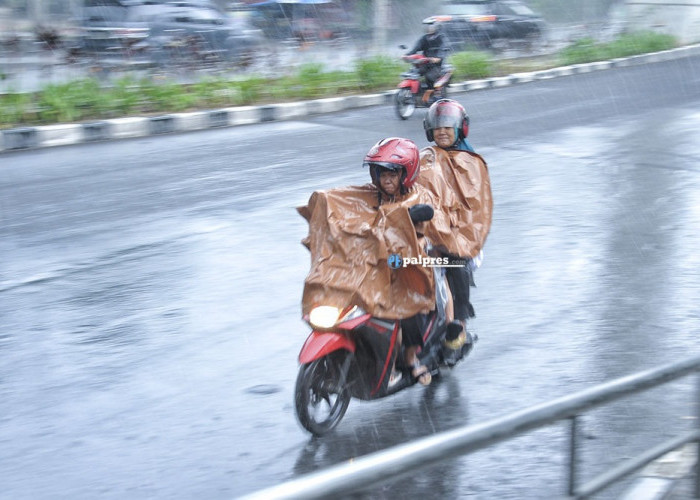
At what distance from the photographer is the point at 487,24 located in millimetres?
24344

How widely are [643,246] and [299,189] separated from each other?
3.58 metres

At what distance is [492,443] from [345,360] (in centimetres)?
218

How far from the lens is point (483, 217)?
4.93 m

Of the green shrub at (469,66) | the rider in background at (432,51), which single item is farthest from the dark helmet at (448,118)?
the green shrub at (469,66)

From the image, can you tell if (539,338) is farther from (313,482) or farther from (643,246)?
(313,482)

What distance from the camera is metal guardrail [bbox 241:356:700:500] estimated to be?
1.79 meters

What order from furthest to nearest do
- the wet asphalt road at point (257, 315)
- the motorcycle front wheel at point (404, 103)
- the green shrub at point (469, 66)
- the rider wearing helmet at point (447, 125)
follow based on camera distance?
the green shrub at point (469, 66) → the motorcycle front wheel at point (404, 103) → the rider wearing helmet at point (447, 125) → the wet asphalt road at point (257, 315)

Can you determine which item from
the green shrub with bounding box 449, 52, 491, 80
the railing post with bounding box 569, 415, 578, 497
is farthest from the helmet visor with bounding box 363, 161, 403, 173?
the green shrub with bounding box 449, 52, 491, 80

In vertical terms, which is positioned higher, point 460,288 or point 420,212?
point 420,212

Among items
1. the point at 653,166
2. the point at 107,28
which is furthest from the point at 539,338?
the point at 107,28

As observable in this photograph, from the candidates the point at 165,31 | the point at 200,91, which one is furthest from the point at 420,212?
the point at 165,31

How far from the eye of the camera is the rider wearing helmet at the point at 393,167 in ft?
14.4

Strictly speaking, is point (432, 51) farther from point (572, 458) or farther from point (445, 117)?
point (572, 458)

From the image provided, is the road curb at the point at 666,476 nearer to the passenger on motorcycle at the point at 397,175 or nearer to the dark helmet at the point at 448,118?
the passenger on motorcycle at the point at 397,175
